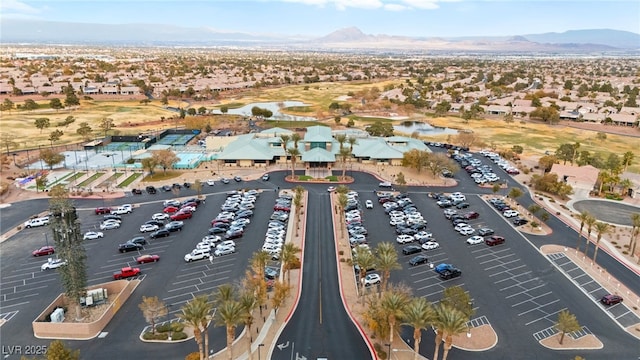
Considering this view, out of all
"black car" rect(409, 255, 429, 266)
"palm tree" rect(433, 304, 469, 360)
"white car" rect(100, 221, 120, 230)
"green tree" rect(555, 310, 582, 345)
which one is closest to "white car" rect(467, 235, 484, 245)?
"black car" rect(409, 255, 429, 266)

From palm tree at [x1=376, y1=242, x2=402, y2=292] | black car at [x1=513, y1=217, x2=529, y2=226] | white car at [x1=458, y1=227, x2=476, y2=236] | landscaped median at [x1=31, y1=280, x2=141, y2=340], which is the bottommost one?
landscaped median at [x1=31, y1=280, x2=141, y2=340]

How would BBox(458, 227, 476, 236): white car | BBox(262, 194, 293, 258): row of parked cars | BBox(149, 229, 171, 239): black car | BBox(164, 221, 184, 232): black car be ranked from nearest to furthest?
1. BBox(262, 194, 293, 258): row of parked cars
2. BBox(149, 229, 171, 239): black car
3. BBox(164, 221, 184, 232): black car
4. BBox(458, 227, 476, 236): white car

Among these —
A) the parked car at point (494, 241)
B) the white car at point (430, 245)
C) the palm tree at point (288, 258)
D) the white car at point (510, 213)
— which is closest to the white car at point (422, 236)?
the white car at point (430, 245)

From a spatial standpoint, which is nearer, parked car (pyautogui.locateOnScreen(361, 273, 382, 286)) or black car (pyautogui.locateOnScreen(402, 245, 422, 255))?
parked car (pyautogui.locateOnScreen(361, 273, 382, 286))

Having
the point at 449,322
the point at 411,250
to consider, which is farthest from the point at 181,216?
the point at 449,322

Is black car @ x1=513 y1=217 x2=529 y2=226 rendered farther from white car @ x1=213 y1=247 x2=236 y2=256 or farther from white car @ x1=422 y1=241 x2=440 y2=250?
white car @ x1=213 y1=247 x2=236 y2=256

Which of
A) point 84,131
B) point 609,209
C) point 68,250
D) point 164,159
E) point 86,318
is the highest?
point 68,250

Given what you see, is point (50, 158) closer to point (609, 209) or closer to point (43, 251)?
point (43, 251)
